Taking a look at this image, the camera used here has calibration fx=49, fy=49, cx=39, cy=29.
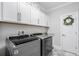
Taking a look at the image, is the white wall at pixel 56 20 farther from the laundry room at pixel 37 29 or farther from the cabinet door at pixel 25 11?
the cabinet door at pixel 25 11

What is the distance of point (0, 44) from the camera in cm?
102

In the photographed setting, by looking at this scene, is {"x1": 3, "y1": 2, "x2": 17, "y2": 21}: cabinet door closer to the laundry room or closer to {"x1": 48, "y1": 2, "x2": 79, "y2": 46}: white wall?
the laundry room

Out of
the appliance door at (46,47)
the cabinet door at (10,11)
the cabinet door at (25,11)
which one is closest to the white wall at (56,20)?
the appliance door at (46,47)

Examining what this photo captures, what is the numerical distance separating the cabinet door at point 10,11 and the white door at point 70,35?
7.23 ft

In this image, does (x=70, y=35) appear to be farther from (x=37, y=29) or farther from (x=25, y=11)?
(x=25, y=11)

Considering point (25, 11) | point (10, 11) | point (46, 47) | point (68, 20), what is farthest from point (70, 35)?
point (10, 11)

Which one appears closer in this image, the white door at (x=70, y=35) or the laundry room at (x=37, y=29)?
the laundry room at (x=37, y=29)

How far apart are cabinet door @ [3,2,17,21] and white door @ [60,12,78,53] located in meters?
2.20

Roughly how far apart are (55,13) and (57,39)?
144 cm

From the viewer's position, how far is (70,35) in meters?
2.23

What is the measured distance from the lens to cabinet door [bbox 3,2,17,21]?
0.93 m

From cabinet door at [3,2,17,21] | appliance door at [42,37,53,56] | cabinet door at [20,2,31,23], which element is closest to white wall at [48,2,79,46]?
appliance door at [42,37,53,56]

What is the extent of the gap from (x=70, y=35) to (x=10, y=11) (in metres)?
2.43

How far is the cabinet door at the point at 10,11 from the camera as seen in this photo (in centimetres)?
93
